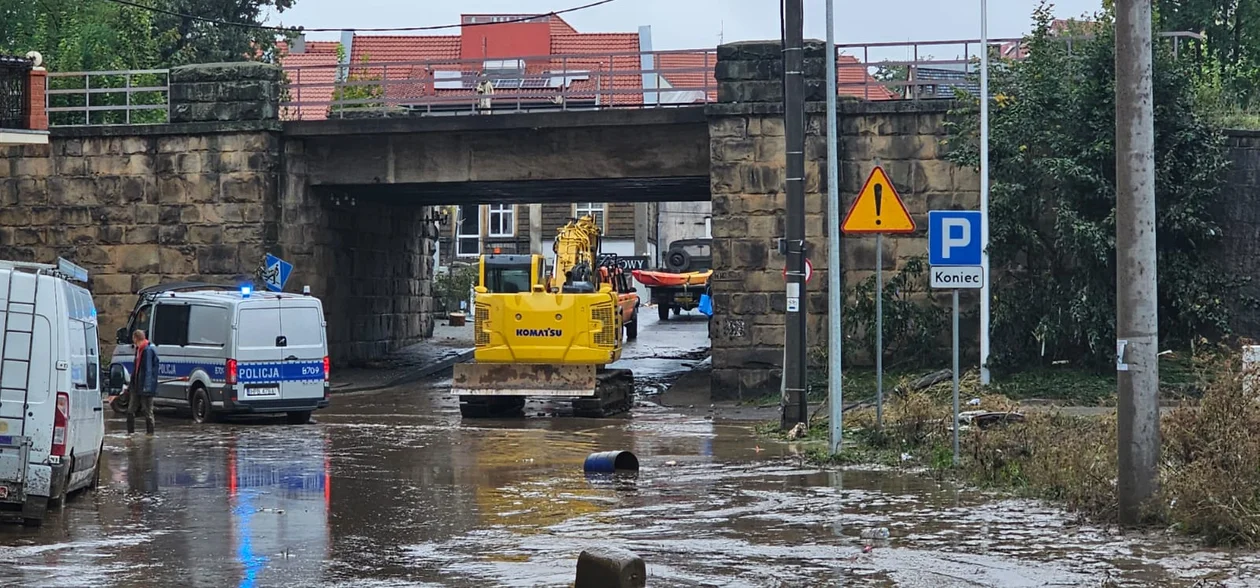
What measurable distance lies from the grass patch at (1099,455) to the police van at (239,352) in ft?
29.9

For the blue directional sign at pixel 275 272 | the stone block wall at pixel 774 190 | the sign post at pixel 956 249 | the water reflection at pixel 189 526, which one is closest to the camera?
the water reflection at pixel 189 526

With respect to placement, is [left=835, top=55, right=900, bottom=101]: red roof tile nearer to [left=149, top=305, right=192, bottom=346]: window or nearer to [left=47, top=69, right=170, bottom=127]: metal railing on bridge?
[left=149, top=305, right=192, bottom=346]: window

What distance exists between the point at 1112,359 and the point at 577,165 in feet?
35.5

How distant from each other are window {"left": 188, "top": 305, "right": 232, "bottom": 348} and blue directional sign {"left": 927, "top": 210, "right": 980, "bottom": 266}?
39.9ft

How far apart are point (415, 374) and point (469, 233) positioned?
36637 mm

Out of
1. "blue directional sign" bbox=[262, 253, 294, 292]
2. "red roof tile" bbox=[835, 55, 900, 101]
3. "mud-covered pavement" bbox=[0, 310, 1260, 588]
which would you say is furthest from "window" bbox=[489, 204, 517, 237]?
"mud-covered pavement" bbox=[0, 310, 1260, 588]

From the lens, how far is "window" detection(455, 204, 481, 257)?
72.7 metres

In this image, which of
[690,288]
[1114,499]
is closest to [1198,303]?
[1114,499]

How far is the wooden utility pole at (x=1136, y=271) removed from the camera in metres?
11.7

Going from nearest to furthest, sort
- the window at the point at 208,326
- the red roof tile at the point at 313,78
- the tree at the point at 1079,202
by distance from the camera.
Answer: the window at the point at 208,326
the tree at the point at 1079,202
the red roof tile at the point at 313,78

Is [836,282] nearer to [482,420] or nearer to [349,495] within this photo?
[349,495]

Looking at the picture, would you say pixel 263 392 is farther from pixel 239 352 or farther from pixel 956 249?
pixel 956 249

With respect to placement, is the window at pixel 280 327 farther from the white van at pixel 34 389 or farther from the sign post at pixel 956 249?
the sign post at pixel 956 249

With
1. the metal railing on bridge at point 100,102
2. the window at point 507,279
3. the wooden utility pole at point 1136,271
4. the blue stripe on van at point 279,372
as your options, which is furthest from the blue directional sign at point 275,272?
the wooden utility pole at point 1136,271
